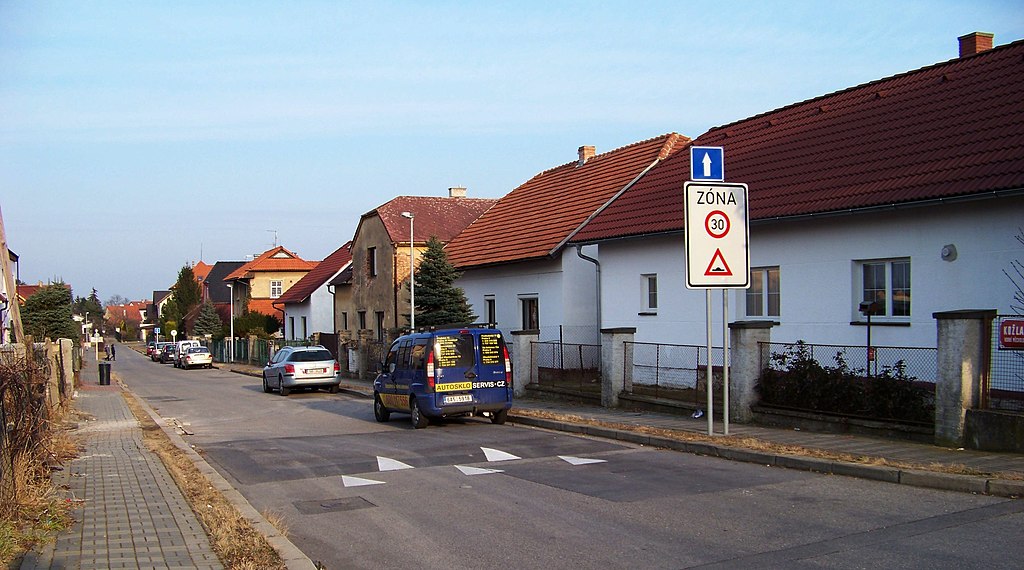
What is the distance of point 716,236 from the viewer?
517 inches

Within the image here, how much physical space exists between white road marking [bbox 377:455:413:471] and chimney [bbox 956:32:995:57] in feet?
49.8

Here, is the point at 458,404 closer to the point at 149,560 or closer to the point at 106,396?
the point at 149,560

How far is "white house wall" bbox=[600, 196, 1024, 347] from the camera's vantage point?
1405cm

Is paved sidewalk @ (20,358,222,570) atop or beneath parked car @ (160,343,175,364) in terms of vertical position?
atop

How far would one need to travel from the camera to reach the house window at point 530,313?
2755 centimetres

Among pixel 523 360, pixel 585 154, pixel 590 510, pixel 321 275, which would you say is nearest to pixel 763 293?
pixel 523 360

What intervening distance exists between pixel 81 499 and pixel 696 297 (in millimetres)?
13882

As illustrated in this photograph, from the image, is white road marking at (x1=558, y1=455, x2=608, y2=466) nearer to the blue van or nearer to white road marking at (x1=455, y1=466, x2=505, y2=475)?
white road marking at (x1=455, y1=466, x2=505, y2=475)

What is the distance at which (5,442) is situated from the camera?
25.8ft

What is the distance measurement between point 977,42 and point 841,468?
13.3m

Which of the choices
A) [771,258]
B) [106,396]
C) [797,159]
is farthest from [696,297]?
[106,396]

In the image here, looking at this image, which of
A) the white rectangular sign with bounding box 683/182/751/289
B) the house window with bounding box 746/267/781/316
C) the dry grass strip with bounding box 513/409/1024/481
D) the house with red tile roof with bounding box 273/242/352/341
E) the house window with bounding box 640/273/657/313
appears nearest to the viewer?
the dry grass strip with bounding box 513/409/1024/481

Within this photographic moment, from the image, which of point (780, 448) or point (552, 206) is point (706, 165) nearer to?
point (780, 448)

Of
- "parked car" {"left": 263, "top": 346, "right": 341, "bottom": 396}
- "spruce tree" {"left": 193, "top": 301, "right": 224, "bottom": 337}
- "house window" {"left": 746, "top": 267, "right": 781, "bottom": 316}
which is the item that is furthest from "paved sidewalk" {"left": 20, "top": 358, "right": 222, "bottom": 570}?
"spruce tree" {"left": 193, "top": 301, "right": 224, "bottom": 337}
